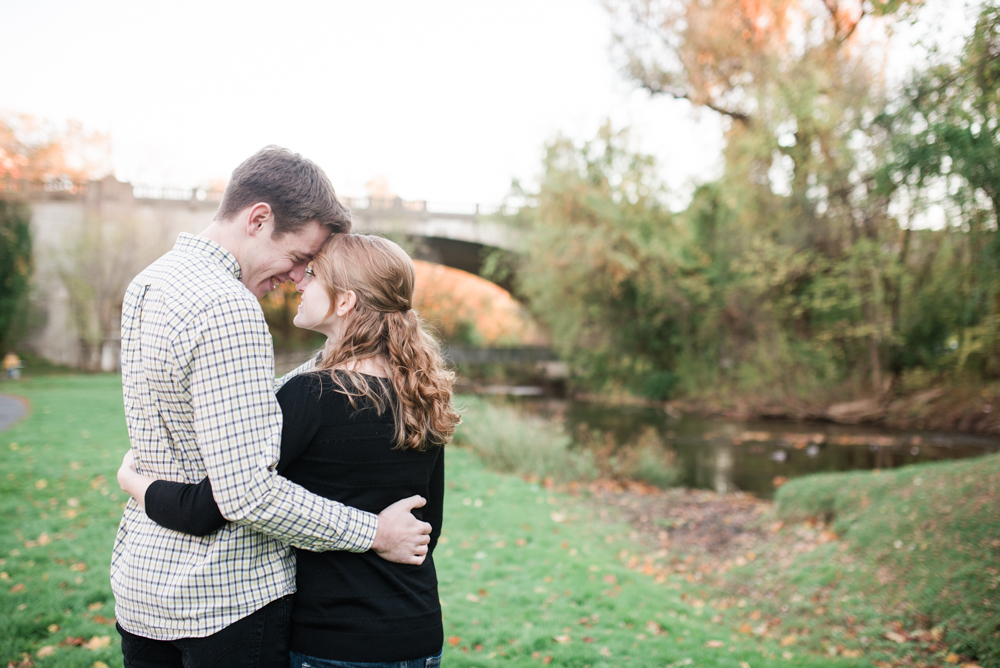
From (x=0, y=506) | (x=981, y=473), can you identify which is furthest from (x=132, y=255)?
(x=981, y=473)

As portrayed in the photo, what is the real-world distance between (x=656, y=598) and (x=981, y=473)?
155 inches

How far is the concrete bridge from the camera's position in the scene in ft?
82.4

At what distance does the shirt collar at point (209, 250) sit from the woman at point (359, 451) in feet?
0.73

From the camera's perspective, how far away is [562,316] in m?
24.2

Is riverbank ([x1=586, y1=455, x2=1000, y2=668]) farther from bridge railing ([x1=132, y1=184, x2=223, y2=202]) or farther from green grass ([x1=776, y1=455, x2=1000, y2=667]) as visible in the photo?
bridge railing ([x1=132, y1=184, x2=223, y2=202])

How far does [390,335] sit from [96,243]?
28.1 meters

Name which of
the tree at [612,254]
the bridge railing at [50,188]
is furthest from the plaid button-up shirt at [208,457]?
the bridge railing at [50,188]

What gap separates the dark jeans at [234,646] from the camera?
5.46 ft

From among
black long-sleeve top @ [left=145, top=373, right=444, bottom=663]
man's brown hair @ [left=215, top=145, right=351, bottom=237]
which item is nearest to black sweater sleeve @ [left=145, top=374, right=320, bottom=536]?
black long-sleeve top @ [left=145, top=373, right=444, bottom=663]

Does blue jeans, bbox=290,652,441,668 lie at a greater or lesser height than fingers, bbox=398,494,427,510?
lesser

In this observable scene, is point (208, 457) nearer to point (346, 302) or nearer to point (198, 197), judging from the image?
point (346, 302)

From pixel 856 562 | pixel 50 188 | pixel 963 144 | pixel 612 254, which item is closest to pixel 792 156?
pixel 612 254

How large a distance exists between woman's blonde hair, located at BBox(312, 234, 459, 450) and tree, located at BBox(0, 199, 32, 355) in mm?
25192

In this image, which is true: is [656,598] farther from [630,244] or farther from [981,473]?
[630,244]
